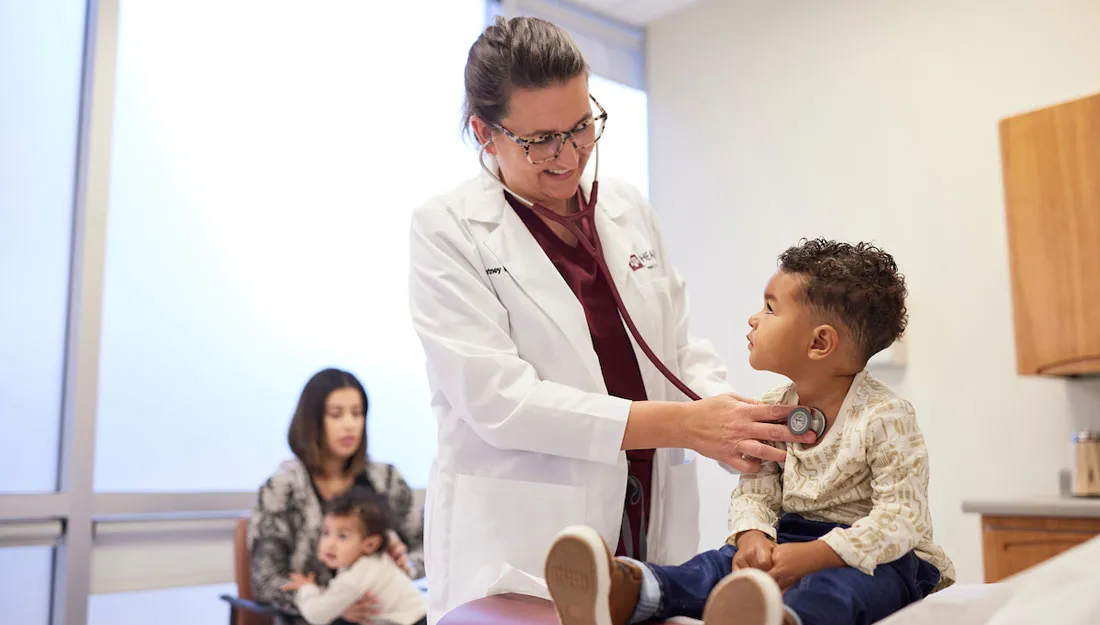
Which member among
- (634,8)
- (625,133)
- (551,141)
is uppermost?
(634,8)

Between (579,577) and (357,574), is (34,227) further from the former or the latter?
(579,577)

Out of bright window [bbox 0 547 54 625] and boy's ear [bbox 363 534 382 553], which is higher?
boy's ear [bbox 363 534 382 553]

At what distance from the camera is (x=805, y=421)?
1.23 metres

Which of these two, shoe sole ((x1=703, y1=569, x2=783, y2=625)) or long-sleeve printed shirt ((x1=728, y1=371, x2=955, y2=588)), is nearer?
shoe sole ((x1=703, y1=569, x2=783, y2=625))

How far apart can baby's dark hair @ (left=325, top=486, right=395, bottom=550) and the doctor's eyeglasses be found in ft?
5.33

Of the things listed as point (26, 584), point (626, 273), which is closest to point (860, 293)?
point (626, 273)

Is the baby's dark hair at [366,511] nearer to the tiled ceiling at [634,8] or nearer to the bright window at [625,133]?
the bright window at [625,133]

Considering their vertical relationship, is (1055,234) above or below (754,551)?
above

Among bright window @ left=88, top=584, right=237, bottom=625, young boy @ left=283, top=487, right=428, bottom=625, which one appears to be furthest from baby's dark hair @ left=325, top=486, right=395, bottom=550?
bright window @ left=88, top=584, right=237, bottom=625

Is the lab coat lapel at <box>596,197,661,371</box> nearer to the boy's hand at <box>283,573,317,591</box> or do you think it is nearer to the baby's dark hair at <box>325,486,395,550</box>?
the baby's dark hair at <box>325,486,395,550</box>

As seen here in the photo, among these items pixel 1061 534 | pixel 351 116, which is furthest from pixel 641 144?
pixel 1061 534

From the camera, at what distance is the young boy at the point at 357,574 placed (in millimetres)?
2748

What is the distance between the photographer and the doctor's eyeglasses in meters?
1.59

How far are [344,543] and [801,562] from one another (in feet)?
6.55
